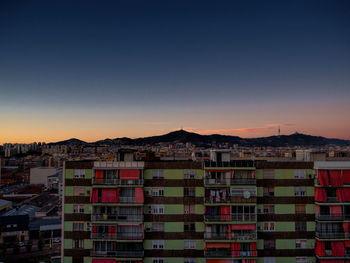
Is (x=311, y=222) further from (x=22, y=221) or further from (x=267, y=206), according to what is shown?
(x=22, y=221)

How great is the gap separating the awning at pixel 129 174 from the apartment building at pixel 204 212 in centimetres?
9

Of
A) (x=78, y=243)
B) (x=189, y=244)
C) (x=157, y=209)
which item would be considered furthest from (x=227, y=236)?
(x=78, y=243)

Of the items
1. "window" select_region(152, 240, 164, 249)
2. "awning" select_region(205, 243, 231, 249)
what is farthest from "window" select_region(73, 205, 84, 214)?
"awning" select_region(205, 243, 231, 249)

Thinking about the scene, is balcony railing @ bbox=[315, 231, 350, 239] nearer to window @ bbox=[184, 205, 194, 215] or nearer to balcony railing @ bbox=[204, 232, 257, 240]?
balcony railing @ bbox=[204, 232, 257, 240]

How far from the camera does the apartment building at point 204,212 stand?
92.4 ft

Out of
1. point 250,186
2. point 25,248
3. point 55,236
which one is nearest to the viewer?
point 250,186

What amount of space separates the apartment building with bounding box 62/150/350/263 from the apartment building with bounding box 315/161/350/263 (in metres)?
0.09

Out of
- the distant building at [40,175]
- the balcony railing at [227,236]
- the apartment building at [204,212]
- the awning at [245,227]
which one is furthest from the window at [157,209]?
the distant building at [40,175]

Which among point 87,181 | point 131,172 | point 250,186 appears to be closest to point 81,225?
point 87,181

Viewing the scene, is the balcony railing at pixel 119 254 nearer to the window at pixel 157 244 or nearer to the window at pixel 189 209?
the window at pixel 157 244

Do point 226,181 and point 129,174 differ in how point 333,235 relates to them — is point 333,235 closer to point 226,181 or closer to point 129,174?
point 226,181

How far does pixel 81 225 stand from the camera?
29.0 metres

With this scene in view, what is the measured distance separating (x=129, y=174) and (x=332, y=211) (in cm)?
1927

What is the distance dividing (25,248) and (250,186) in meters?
66.0
